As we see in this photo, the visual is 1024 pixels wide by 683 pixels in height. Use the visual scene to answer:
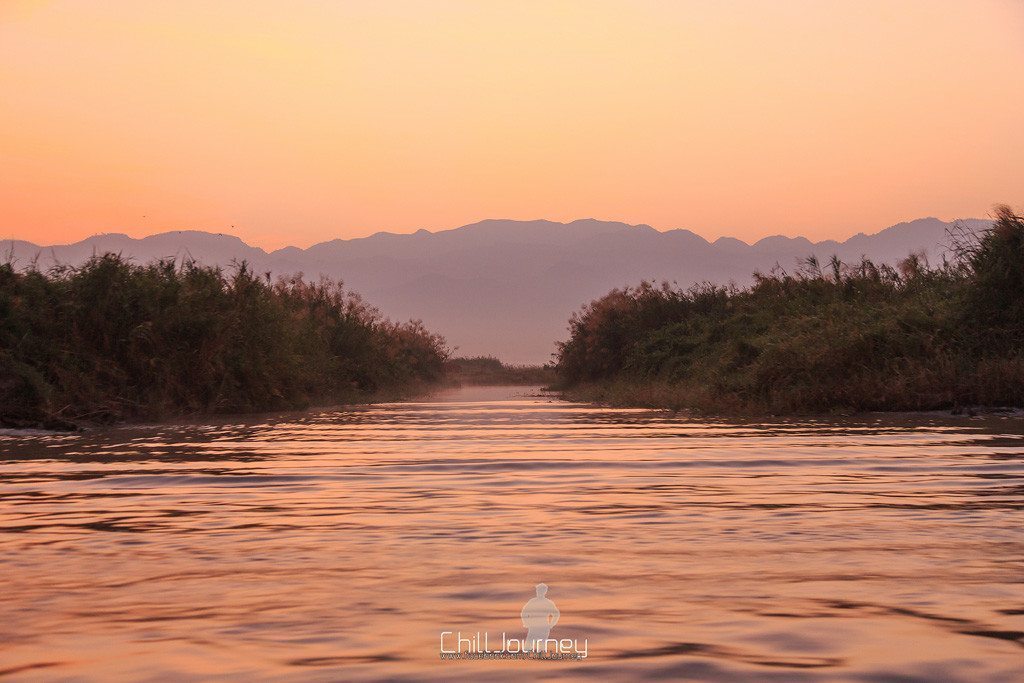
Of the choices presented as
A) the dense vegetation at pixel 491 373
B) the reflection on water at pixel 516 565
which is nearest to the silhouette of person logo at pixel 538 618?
the reflection on water at pixel 516 565

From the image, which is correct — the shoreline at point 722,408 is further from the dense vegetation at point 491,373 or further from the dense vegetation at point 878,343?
the dense vegetation at point 491,373

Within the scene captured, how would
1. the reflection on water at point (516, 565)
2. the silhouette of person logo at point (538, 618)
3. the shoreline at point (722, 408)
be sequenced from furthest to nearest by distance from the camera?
1. the shoreline at point (722, 408)
2. the silhouette of person logo at point (538, 618)
3. the reflection on water at point (516, 565)

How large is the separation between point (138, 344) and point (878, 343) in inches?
507

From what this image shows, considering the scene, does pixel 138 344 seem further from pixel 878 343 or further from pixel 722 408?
pixel 878 343

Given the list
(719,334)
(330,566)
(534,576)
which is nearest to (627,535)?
(534,576)

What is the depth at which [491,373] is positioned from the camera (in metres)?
80.5

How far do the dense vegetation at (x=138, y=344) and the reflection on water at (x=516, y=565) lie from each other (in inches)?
316

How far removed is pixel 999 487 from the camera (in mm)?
7703

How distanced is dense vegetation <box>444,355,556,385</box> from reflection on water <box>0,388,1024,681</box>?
56.4 meters

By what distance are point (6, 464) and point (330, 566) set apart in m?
6.60

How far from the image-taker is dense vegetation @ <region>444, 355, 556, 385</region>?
7106 cm

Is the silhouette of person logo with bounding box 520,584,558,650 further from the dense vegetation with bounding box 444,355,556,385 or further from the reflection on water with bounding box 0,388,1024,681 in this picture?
the dense vegetation with bounding box 444,355,556,385

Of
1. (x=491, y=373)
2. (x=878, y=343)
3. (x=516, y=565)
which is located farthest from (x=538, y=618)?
(x=491, y=373)

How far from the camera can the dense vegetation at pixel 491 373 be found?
71062 mm
